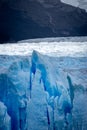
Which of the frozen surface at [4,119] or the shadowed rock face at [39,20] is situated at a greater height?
the shadowed rock face at [39,20]

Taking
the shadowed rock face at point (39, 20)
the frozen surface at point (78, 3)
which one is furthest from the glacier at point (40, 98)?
the frozen surface at point (78, 3)

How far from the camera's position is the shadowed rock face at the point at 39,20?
218 cm

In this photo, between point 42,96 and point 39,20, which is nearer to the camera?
point 42,96

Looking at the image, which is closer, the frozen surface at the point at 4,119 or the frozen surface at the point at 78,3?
the frozen surface at the point at 4,119

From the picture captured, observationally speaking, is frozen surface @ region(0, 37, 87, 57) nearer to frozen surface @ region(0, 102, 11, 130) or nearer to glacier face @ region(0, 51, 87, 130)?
glacier face @ region(0, 51, 87, 130)

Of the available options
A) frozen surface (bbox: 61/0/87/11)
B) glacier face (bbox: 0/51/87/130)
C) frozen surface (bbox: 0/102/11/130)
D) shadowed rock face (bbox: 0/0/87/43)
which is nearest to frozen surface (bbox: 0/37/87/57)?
shadowed rock face (bbox: 0/0/87/43)

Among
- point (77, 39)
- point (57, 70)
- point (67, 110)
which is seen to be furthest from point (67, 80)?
point (77, 39)

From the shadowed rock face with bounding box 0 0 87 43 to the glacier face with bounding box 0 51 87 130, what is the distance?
33cm

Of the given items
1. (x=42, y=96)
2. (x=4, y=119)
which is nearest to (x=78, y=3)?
(x=42, y=96)

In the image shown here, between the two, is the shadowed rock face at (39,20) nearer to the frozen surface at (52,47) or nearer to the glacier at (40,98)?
the frozen surface at (52,47)

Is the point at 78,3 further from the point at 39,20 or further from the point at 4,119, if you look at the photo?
the point at 4,119

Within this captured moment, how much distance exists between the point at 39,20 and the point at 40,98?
790 millimetres

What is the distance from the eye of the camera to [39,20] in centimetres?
222

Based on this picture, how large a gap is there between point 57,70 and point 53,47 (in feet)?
0.86
